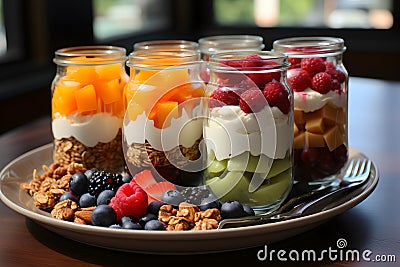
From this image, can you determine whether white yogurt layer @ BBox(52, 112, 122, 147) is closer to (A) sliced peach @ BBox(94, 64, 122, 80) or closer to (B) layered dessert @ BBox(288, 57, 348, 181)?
(A) sliced peach @ BBox(94, 64, 122, 80)

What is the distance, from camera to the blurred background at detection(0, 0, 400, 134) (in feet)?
8.06

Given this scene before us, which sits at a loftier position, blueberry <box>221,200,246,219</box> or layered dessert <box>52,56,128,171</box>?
layered dessert <box>52,56,128,171</box>

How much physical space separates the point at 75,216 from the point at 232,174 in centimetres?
22

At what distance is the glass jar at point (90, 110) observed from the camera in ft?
3.34

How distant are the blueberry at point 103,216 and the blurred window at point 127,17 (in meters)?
2.12

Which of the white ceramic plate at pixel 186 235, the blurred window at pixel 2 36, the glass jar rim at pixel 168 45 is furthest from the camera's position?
the blurred window at pixel 2 36

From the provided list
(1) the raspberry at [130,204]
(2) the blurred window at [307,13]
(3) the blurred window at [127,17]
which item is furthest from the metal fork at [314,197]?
(2) the blurred window at [307,13]

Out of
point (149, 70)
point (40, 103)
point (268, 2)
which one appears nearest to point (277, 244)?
point (149, 70)

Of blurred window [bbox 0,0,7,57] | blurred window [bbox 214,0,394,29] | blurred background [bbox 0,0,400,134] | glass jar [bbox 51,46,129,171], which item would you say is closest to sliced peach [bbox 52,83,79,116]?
glass jar [bbox 51,46,129,171]

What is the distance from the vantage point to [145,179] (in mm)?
928

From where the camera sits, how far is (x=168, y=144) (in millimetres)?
918

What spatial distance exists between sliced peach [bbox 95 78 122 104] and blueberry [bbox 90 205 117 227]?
0.86ft

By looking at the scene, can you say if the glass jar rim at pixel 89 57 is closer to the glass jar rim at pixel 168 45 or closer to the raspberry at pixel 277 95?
the glass jar rim at pixel 168 45

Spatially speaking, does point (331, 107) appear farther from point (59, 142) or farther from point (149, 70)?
point (59, 142)
